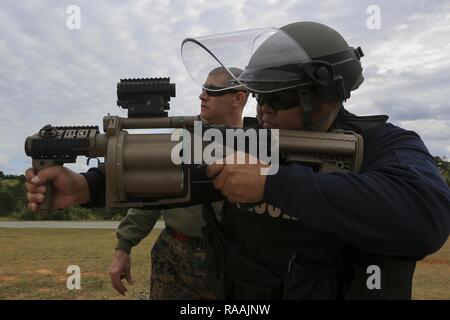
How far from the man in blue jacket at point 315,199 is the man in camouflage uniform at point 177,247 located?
0.98 metres

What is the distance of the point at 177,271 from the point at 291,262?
1578 millimetres

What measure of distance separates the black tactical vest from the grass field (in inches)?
193

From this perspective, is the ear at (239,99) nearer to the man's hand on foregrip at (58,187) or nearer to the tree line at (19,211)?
the man's hand on foregrip at (58,187)

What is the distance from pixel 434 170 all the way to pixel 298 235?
604 millimetres

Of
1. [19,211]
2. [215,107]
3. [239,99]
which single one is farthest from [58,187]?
[19,211]

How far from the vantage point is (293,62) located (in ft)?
6.78

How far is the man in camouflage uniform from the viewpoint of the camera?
3.39 m

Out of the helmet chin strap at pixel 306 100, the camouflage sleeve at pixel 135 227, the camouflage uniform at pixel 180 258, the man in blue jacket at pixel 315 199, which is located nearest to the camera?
the man in blue jacket at pixel 315 199

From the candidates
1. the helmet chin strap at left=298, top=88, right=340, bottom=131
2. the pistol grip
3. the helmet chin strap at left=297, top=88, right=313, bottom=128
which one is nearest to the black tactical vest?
the helmet chin strap at left=298, top=88, right=340, bottom=131

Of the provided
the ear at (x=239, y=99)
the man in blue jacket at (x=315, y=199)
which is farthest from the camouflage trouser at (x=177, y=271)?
the ear at (x=239, y=99)

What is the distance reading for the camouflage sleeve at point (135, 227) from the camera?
12.2 feet

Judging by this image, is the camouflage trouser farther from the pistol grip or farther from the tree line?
the tree line
